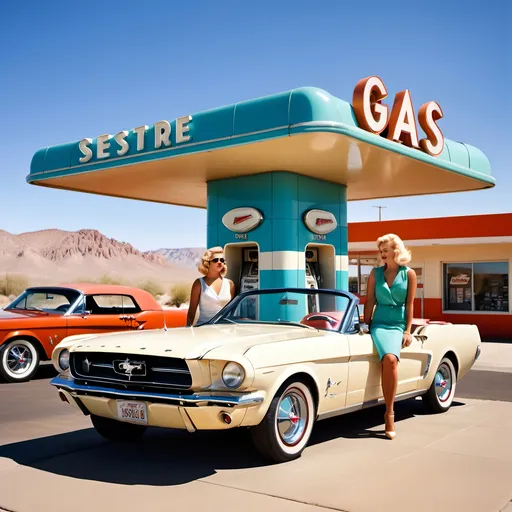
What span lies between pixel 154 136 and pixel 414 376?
21.0ft

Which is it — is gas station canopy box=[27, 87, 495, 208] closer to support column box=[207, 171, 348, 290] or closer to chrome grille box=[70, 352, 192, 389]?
support column box=[207, 171, 348, 290]

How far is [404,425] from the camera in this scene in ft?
23.7

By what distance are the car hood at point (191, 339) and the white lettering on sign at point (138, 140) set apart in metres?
5.29

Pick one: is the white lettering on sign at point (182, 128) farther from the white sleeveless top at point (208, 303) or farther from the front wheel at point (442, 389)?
the front wheel at point (442, 389)

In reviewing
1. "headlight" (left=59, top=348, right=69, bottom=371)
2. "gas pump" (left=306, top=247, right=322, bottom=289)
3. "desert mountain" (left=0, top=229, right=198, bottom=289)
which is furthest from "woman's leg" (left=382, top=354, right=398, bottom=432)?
"desert mountain" (left=0, top=229, right=198, bottom=289)

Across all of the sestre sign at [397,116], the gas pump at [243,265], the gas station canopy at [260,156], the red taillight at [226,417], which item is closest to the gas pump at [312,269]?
the gas pump at [243,265]

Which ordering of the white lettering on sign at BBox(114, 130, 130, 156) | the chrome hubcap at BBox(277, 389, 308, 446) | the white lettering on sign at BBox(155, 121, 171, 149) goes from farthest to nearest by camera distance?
the white lettering on sign at BBox(114, 130, 130, 156) → the white lettering on sign at BBox(155, 121, 171, 149) → the chrome hubcap at BBox(277, 389, 308, 446)

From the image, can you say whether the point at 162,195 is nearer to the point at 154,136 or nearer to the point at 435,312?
the point at 154,136

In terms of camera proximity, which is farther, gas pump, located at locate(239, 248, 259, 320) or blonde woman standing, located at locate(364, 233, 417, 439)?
gas pump, located at locate(239, 248, 259, 320)

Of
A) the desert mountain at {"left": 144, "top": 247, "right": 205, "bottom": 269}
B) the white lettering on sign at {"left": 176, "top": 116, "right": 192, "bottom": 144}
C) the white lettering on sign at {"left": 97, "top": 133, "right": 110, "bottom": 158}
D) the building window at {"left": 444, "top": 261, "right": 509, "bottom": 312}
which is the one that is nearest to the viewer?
the white lettering on sign at {"left": 176, "top": 116, "right": 192, "bottom": 144}

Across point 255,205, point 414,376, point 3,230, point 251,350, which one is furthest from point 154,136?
point 3,230

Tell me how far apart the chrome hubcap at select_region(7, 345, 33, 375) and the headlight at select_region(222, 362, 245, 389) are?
652 cm

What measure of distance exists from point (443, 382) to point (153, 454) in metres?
3.59

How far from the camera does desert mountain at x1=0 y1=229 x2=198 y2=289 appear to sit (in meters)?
101
